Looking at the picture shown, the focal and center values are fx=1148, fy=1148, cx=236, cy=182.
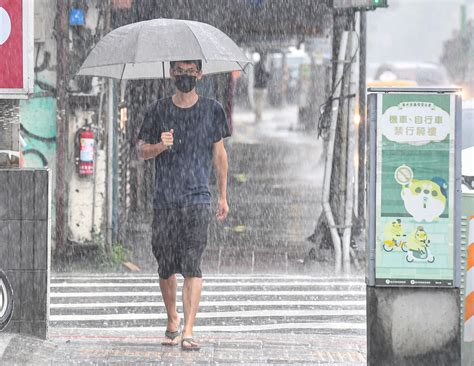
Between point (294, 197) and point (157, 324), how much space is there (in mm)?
11057

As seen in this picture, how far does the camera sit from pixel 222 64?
29.9 feet

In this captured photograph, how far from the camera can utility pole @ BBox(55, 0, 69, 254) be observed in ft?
41.9

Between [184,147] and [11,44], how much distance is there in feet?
4.43

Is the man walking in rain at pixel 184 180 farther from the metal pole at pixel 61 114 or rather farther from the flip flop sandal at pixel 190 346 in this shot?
the metal pole at pixel 61 114

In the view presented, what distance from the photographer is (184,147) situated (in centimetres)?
786

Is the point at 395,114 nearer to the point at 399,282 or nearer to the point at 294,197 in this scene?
the point at 399,282

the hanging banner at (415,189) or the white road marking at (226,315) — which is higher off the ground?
the hanging banner at (415,189)

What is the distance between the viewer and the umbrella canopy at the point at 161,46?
8000 mm

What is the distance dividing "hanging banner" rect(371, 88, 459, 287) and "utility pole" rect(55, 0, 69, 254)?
22.3 ft

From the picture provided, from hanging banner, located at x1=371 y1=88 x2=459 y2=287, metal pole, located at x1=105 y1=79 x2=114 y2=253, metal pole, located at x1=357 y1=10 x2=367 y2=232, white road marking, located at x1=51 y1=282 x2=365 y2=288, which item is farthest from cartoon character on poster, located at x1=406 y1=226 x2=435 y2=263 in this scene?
metal pole, located at x1=105 y1=79 x2=114 y2=253

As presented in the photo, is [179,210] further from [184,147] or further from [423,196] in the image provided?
[423,196]

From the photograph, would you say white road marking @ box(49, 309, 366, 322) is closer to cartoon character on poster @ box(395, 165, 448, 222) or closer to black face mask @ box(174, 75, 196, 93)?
black face mask @ box(174, 75, 196, 93)

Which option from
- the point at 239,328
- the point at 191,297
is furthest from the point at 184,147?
the point at 239,328

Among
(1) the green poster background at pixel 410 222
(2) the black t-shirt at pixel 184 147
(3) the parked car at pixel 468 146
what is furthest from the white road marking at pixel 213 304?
(1) the green poster background at pixel 410 222
